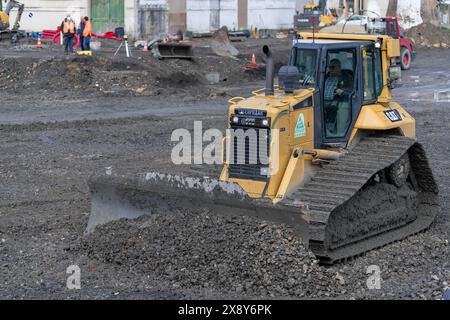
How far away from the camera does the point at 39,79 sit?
26797 millimetres

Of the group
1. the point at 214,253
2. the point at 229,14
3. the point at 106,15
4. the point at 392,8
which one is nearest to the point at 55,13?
the point at 106,15

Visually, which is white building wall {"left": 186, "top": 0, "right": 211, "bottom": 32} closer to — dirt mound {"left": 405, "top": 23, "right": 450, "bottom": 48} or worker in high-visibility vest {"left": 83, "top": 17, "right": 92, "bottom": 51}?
dirt mound {"left": 405, "top": 23, "right": 450, "bottom": 48}

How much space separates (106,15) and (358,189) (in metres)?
32.1

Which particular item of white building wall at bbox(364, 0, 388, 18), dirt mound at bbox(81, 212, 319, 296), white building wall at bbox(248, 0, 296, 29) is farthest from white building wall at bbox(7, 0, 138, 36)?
dirt mound at bbox(81, 212, 319, 296)

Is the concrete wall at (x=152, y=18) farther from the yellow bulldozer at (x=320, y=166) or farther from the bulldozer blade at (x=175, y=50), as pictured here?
the yellow bulldozer at (x=320, y=166)

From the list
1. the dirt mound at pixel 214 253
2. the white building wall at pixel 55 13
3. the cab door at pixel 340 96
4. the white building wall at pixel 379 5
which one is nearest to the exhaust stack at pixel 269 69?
the cab door at pixel 340 96

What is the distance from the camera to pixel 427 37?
47375 mm

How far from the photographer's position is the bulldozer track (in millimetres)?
9750

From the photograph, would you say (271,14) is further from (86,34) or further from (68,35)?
(68,35)

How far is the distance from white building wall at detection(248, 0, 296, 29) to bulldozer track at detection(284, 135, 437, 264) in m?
34.7
